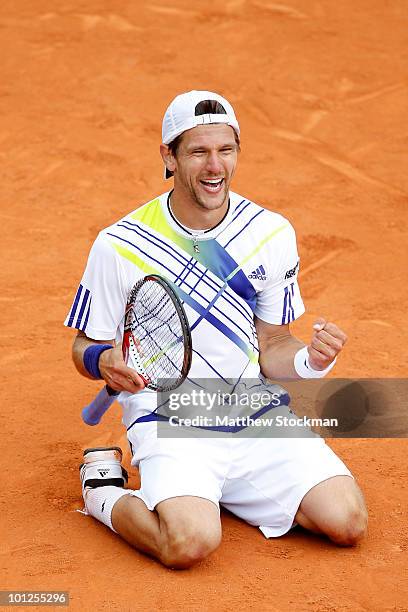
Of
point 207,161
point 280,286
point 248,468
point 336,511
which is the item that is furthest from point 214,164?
point 336,511

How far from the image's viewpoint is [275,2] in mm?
12234

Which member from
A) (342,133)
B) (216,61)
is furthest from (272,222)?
(216,61)

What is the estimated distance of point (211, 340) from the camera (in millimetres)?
5227

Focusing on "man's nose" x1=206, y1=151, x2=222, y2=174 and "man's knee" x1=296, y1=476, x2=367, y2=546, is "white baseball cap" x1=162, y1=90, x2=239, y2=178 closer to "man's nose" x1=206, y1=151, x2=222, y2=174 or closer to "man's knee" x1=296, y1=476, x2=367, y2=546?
"man's nose" x1=206, y1=151, x2=222, y2=174

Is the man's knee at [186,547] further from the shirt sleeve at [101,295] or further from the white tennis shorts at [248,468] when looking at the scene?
the shirt sleeve at [101,295]

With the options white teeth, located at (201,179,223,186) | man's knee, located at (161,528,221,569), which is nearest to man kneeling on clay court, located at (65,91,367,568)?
white teeth, located at (201,179,223,186)

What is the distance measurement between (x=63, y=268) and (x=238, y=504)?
9.98ft

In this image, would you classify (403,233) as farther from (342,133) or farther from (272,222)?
(272,222)

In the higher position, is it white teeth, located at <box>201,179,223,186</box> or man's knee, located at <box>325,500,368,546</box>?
white teeth, located at <box>201,179,223,186</box>

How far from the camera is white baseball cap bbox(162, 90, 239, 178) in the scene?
522cm

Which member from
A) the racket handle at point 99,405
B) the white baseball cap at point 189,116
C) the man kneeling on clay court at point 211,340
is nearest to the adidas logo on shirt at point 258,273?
the man kneeling on clay court at point 211,340

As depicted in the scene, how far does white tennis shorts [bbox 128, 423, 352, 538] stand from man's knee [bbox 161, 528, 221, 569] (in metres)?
0.24

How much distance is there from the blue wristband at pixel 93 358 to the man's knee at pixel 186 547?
76 centimetres

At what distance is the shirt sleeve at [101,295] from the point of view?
523 centimetres
